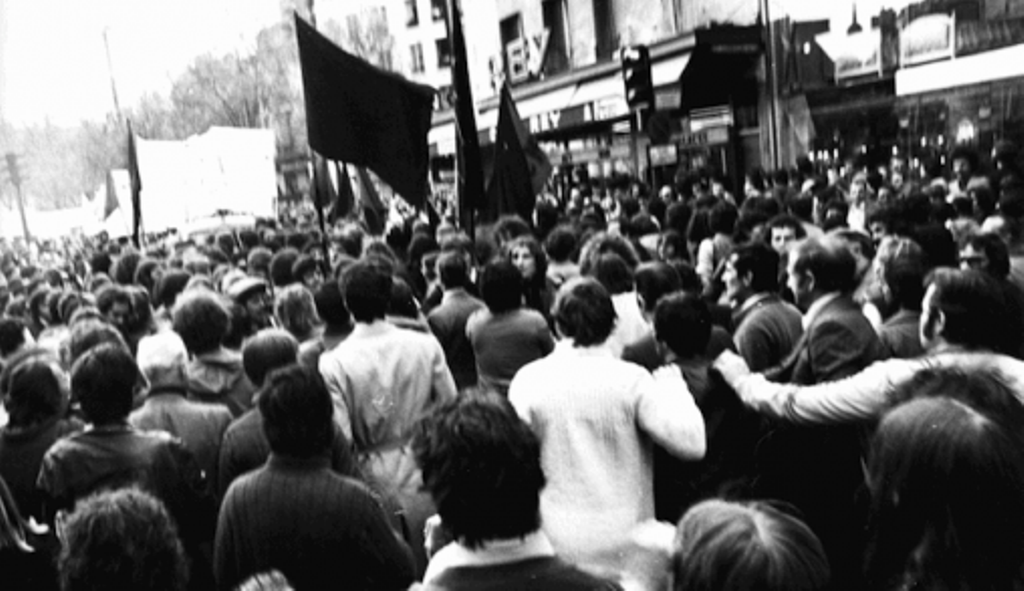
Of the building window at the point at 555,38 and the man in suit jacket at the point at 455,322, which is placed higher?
the building window at the point at 555,38

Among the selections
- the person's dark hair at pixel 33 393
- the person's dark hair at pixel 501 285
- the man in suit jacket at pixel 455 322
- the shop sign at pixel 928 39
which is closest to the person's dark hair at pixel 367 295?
the person's dark hair at pixel 501 285

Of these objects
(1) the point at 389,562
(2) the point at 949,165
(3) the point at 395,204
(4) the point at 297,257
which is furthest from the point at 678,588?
(3) the point at 395,204

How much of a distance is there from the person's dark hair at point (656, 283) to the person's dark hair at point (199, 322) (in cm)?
210

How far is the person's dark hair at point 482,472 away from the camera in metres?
2.37

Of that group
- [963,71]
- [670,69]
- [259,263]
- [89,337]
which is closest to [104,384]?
[89,337]

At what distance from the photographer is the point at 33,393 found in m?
4.27

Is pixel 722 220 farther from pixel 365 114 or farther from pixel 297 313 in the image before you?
pixel 297 313

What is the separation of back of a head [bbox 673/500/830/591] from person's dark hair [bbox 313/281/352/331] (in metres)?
3.56

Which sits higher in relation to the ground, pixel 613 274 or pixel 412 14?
pixel 412 14

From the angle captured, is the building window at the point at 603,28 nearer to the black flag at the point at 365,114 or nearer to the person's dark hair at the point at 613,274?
the black flag at the point at 365,114

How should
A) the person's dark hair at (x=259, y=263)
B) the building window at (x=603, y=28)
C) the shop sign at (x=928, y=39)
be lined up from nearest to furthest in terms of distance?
the person's dark hair at (x=259, y=263) → the shop sign at (x=928, y=39) → the building window at (x=603, y=28)

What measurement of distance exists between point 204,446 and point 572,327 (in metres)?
1.71

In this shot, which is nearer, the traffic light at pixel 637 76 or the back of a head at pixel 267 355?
the back of a head at pixel 267 355

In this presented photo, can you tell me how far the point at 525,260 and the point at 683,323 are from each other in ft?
10.8
